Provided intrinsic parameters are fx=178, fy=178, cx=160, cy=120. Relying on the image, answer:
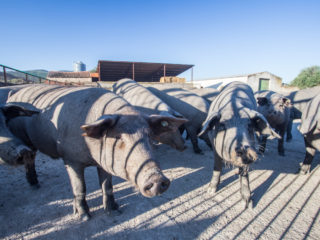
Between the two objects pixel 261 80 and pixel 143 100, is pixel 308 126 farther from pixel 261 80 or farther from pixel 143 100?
pixel 261 80

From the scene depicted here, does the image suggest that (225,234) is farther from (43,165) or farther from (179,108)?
(43,165)

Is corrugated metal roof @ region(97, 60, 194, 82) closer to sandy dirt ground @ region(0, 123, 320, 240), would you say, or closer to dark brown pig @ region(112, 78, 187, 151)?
dark brown pig @ region(112, 78, 187, 151)

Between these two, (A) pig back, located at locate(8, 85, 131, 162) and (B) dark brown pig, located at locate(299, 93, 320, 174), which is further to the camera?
(B) dark brown pig, located at locate(299, 93, 320, 174)

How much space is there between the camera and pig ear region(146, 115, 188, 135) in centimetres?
244

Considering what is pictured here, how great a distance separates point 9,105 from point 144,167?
2.49 m

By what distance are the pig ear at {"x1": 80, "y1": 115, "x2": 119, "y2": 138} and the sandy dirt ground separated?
1547 millimetres

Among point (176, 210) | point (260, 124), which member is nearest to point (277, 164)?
point (260, 124)

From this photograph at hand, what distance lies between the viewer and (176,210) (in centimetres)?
323

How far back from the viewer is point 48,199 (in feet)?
11.6

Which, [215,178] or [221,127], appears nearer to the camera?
[221,127]

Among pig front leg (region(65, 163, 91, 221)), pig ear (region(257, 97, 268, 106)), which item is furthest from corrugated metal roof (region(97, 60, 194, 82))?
pig front leg (region(65, 163, 91, 221))

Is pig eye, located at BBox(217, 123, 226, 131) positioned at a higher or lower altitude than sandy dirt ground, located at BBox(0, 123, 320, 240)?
higher

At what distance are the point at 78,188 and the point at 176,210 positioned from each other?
1738mm

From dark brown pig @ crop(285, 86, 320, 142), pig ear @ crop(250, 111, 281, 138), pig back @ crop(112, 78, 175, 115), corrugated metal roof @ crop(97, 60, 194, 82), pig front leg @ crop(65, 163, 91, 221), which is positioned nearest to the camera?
pig front leg @ crop(65, 163, 91, 221)
